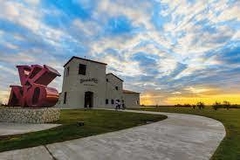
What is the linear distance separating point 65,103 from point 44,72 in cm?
2270

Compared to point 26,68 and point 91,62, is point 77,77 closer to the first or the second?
point 91,62

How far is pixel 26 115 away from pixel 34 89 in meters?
1.71

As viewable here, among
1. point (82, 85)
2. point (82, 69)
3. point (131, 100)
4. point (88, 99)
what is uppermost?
point (82, 69)

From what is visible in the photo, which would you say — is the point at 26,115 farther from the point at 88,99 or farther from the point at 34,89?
the point at 88,99

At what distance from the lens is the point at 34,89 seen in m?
14.0

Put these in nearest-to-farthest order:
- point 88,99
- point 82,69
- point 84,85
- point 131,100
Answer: point 84,85
point 82,69
point 88,99
point 131,100

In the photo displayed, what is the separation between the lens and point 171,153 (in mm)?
6312

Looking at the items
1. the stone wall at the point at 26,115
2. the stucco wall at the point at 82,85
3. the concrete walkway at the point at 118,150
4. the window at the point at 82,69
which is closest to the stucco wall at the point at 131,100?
the stucco wall at the point at 82,85

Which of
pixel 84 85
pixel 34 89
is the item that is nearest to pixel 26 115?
pixel 34 89

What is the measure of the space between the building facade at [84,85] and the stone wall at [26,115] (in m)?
21.2

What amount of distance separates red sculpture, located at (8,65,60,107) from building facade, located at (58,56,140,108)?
67.9ft

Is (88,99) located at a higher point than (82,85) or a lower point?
lower

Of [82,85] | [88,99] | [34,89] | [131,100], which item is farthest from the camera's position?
[131,100]

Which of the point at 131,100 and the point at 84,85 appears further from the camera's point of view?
the point at 131,100
